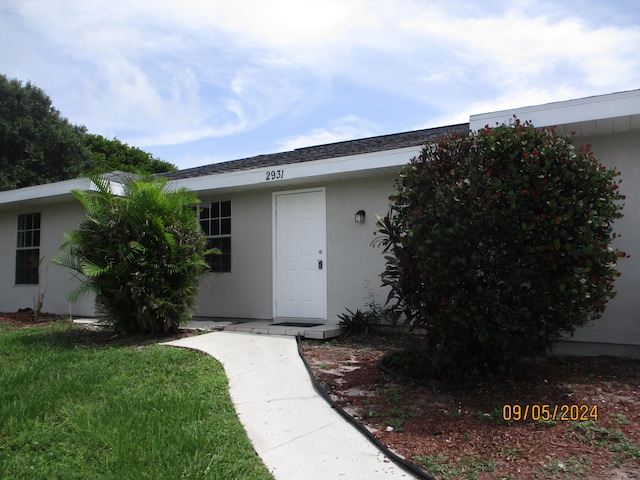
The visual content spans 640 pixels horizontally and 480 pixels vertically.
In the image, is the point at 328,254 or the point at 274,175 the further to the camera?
the point at 274,175

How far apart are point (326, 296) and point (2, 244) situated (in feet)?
28.7

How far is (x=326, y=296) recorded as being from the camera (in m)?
7.55

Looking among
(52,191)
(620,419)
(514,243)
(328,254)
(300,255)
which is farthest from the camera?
(52,191)

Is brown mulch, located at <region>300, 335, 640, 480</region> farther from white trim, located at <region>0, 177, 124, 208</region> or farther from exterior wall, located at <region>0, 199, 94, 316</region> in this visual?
A: exterior wall, located at <region>0, 199, 94, 316</region>

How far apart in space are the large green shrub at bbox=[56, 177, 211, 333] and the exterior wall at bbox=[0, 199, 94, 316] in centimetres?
312

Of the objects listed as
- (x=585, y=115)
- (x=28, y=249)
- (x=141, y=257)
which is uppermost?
(x=585, y=115)

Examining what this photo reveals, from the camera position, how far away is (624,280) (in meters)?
5.46

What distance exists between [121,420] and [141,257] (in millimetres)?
3440

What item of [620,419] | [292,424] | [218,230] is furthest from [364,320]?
[620,419]

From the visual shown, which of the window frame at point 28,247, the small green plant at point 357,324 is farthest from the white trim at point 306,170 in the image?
the window frame at point 28,247

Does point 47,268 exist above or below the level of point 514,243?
below

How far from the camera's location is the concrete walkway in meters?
2.83

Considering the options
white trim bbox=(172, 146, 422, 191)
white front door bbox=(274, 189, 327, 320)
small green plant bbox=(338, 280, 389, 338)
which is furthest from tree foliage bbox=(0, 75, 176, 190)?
small green plant bbox=(338, 280, 389, 338)

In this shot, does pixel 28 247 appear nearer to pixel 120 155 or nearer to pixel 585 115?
pixel 585 115
